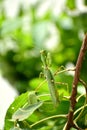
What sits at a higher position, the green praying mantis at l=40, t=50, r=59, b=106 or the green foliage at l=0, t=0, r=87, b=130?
the green foliage at l=0, t=0, r=87, b=130

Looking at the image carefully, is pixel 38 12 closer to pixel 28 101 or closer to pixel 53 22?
pixel 53 22

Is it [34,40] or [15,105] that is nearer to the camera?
[15,105]

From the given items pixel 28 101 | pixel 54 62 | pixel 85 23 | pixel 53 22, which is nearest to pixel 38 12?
pixel 53 22

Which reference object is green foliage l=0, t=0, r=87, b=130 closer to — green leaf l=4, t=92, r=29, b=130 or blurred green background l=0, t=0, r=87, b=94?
blurred green background l=0, t=0, r=87, b=94

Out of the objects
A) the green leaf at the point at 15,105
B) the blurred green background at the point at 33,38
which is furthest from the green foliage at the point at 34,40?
the green leaf at the point at 15,105

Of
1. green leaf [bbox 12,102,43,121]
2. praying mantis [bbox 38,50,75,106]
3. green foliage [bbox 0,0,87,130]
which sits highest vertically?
green foliage [bbox 0,0,87,130]

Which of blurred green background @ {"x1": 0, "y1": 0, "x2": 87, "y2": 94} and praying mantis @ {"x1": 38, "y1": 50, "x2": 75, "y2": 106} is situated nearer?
praying mantis @ {"x1": 38, "y1": 50, "x2": 75, "y2": 106}

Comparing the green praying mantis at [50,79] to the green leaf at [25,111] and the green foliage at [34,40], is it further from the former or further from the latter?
the green foliage at [34,40]

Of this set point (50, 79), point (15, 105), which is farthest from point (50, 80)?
point (15, 105)

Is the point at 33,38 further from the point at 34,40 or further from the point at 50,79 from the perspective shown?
the point at 50,79

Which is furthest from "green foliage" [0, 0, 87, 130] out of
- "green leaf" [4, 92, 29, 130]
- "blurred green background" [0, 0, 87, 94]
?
"green leaf" [4, 92, 29, 130]
